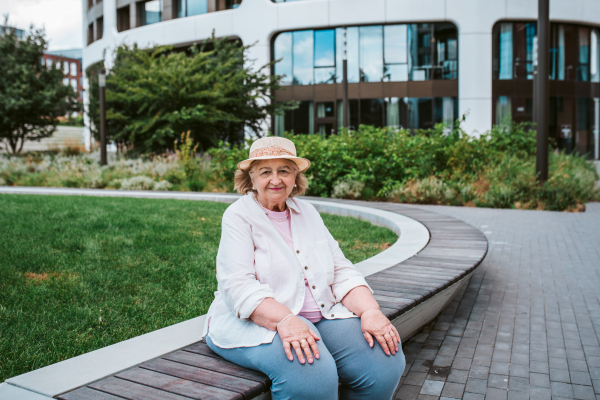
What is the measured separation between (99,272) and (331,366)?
307 centimetres

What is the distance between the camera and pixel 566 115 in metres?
26.9

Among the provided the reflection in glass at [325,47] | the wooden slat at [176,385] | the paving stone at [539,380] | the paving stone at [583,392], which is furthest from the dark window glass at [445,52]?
the wooden slat at [176,385]

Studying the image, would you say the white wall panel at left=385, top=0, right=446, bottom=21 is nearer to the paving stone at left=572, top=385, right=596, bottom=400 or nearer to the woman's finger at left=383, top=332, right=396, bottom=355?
the paving stone at left=572, top=385, right=596, bottom=400

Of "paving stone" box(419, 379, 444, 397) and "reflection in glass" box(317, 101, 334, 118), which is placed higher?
"reflection in glass" box(317, 101, 334, 118)

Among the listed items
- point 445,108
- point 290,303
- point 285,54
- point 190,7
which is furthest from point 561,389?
point 190,7

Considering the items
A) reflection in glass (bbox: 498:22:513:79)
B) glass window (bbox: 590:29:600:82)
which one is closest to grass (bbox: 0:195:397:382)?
reflection in glass (bbox: 498:22:513:79)

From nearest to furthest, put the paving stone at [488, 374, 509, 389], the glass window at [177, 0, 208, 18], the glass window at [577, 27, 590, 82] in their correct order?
the paving stone at [488, 374, 509, 389], the glass window at [577, 27, 590, 82], the glass window at [177, 0, 208, 18]

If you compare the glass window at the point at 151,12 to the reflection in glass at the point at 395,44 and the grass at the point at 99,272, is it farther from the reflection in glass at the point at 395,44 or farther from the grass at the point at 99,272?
the grass at the point at 99,272

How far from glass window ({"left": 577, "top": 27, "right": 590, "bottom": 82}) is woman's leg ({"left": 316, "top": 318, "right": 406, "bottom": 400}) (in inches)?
1160

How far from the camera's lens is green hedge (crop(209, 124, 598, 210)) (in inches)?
405

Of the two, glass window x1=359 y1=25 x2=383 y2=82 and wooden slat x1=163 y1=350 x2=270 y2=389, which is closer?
wooden slat x1=163 y1=350 x2=270 y2=389

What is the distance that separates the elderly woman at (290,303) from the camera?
7.22 ft

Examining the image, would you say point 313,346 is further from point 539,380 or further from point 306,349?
point 539,380

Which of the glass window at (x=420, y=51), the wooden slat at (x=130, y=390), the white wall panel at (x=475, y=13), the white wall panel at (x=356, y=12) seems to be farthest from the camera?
the glass window at (x=420, y=51)
